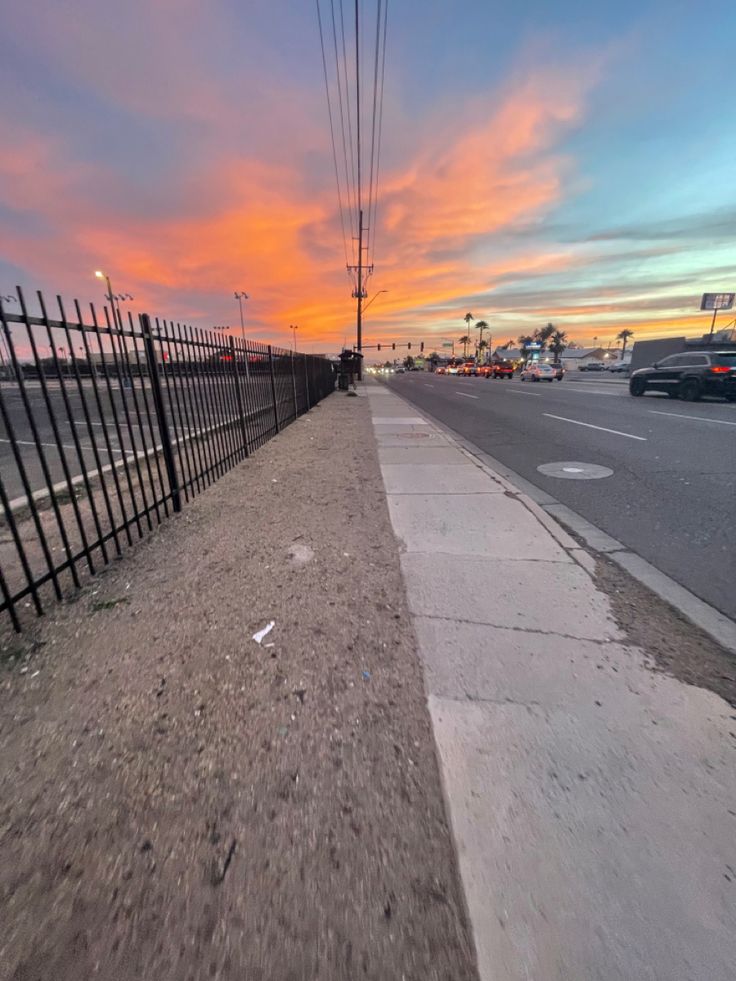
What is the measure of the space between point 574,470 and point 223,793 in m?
6.33

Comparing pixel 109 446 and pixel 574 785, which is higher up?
pixel 109 446

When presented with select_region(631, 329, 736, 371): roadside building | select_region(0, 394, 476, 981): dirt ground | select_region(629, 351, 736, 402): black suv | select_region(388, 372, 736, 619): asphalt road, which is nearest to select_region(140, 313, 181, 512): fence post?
select_region(0, 394, 476, 981): dirt ground

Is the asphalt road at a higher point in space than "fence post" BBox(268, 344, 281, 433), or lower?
lower

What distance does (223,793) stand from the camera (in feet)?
5.65

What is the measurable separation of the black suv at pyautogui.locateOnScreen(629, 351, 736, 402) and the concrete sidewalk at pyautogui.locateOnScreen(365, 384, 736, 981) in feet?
53.9

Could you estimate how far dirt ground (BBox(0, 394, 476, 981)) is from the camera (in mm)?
1291

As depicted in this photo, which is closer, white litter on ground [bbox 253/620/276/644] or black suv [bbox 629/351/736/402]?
white litter on ground [bbox 253/620/276/644]

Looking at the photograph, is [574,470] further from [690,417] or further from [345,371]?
[345,371]

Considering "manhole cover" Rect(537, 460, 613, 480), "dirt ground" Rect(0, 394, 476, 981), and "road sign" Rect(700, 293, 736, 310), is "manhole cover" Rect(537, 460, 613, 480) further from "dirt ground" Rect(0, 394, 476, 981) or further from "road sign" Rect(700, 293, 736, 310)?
"road sign" Rect(700, 293, 736, 310)

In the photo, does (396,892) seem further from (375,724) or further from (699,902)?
(699,902)

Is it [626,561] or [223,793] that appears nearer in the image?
[223,793]

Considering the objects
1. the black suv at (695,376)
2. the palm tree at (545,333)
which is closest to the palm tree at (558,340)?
the palm tree at (545,333)

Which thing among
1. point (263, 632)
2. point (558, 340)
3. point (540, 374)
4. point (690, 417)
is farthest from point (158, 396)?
point (558, 340)

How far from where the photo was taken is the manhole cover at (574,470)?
6242 millimetres
